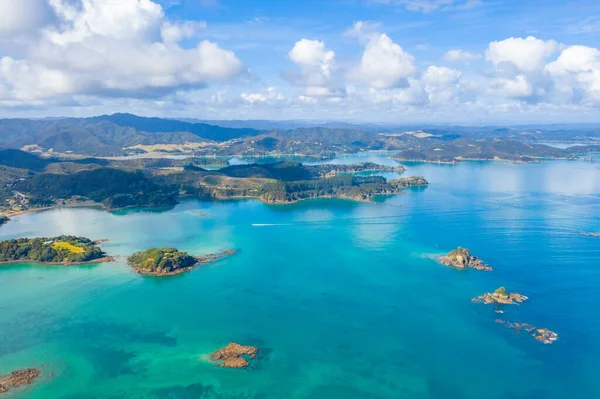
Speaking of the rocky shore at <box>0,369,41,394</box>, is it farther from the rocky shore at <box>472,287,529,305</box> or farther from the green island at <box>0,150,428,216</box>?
the green island at <box>0,150,428,216</box>

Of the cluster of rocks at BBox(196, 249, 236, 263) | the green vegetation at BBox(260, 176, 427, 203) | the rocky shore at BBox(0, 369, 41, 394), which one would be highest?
the green vegetation at BBox(260, 176, 427, 203)

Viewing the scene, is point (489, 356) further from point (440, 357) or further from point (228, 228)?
point (228, 228)

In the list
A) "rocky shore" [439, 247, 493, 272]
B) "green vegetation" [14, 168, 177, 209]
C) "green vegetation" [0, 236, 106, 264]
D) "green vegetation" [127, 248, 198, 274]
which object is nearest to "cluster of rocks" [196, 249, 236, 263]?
"green vegetation" [127, 248, 198, 274]

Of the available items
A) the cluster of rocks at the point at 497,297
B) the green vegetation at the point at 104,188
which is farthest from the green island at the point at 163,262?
the green vegetation at the point at 104,188

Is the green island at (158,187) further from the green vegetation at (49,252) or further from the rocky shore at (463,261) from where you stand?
the rocky shore at (463,261)

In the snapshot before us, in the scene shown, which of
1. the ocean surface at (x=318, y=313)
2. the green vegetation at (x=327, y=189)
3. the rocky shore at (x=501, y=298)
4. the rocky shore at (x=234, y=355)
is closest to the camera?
the ocean surface at (x=318, y=313)
